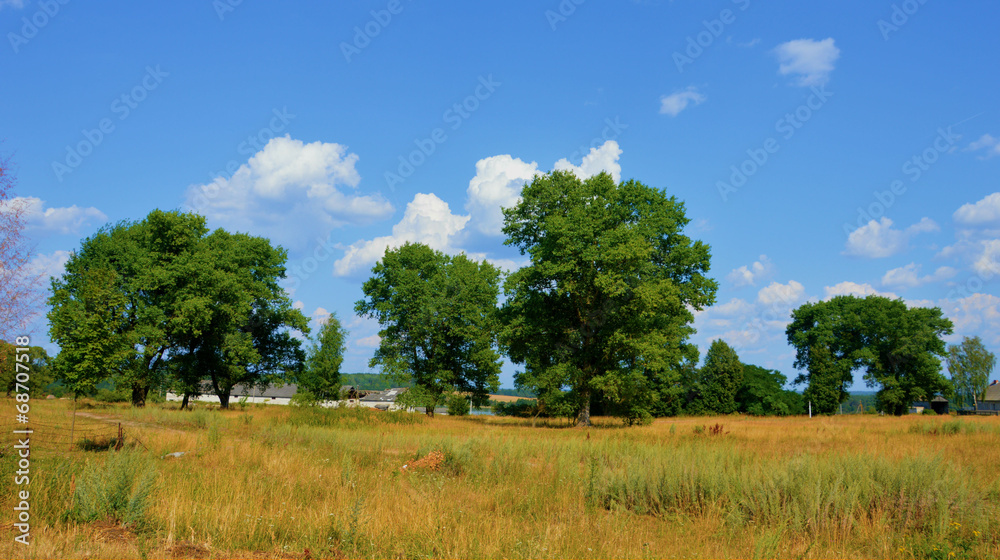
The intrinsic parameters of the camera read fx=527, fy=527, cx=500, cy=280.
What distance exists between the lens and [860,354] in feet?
192

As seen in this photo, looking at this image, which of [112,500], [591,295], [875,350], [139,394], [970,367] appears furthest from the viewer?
[970,367]

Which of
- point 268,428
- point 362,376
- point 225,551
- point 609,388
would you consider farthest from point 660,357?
point 362,376

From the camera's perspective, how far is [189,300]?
35312 mm

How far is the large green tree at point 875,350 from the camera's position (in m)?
57.7

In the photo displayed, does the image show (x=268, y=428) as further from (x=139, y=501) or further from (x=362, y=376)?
(x=362, y=376)

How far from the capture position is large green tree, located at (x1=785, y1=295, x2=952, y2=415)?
57656 millimetres

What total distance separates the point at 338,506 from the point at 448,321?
34087mm

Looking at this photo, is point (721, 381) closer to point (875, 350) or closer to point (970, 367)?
point (875, 350)

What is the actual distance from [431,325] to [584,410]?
16139 mm

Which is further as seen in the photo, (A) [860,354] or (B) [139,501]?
(A) [860,354]

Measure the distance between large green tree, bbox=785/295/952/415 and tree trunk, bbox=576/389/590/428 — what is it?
149 feet

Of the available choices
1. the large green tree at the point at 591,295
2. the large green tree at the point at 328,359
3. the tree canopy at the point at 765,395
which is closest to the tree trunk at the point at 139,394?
the large green tree at the point at 328,359

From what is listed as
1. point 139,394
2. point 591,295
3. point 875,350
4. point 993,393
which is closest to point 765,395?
point 875,350

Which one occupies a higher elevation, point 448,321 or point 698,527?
point 448,321
